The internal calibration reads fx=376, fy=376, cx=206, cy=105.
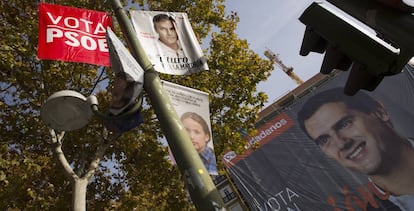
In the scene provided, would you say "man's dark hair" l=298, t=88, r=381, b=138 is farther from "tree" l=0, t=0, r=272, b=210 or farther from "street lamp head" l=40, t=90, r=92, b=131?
"street lamp head" l=40, t=90, r=92, b=131

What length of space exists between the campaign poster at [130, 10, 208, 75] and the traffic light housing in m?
1.86

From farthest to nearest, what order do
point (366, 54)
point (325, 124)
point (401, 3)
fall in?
1. point (325, 124)
2. point (366, 54)
3. point (401, 3)

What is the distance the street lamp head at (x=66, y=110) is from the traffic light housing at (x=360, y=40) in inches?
98.1

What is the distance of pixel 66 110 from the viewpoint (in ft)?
13.8

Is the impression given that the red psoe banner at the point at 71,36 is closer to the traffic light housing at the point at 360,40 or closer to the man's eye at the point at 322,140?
the traffic light housing at the point at 360,40

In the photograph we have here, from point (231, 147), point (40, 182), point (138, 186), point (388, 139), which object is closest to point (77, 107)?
point (231, 147)

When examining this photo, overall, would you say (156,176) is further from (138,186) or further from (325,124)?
(325,124)

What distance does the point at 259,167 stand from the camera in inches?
1245

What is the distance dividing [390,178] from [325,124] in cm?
591

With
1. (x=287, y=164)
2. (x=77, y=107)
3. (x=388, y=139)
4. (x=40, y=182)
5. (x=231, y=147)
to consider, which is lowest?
(x=77, y=107)

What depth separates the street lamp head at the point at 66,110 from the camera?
4.09 m

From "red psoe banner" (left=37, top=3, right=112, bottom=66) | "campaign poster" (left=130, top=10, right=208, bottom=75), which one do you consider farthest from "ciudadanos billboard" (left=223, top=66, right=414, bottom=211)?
"campaign poster" (left=130, top=10, right=208, bottom=75)

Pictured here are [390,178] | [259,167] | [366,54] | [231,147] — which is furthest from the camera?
[259,167]

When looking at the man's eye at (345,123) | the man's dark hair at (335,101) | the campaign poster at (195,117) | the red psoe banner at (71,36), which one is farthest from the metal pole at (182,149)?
the man's eye at (345,123)
